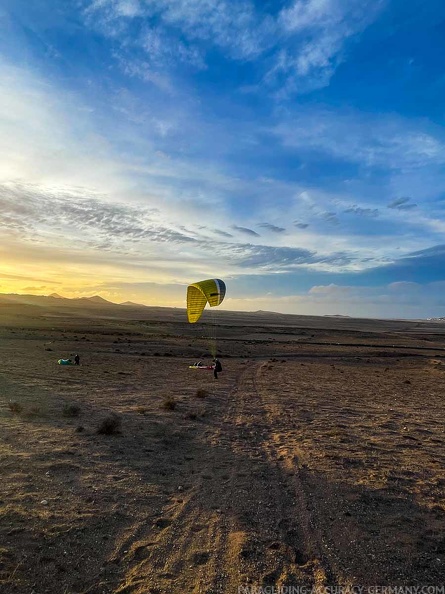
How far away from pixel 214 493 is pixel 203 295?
1556 cm

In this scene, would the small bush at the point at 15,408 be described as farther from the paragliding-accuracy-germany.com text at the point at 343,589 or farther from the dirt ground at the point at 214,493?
the paragliding-accuracy-germany.com text at the point at 343,589

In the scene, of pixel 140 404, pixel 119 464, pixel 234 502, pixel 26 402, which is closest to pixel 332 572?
pixel 234 502

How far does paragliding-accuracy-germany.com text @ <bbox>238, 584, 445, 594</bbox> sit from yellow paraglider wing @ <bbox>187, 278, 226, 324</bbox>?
17.6 metres

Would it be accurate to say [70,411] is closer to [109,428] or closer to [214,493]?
[109,428]

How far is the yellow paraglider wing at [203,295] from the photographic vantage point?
23.2 m

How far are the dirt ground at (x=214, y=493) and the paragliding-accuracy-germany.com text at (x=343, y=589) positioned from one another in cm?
9

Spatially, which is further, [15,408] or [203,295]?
[203,295]

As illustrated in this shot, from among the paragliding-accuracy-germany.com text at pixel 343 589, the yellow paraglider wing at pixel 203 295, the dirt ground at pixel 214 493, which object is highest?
the yellow paraglider wing at pixel 203 295

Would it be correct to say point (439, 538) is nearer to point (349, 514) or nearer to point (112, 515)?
point (349, 514)

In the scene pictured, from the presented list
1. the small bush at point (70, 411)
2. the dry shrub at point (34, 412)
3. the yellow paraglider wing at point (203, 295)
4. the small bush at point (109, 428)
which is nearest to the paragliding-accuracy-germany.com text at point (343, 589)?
the small bush at point (109, 428)

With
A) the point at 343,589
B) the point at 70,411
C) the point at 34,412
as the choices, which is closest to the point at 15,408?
the point at 34,412

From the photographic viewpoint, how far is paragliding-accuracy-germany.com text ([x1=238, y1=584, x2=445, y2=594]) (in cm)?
552

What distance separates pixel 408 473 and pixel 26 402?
14.3 metres

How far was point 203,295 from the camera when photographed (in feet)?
77.1
